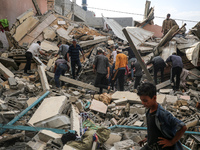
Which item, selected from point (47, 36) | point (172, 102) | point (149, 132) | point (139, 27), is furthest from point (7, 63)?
point (139, 27)

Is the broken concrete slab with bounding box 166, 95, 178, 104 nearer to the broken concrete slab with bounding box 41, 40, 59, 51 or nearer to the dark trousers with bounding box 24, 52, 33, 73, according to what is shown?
the dark trousers with bounding box 24, 52, 33, 73

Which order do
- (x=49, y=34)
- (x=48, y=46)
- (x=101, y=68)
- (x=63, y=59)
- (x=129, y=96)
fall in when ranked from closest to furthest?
1. (x=129, y=96)
2. (x=101, y=68)
3. (x=63, y=59)
4. (x=48, y=46)
5. (x=49, y=34)

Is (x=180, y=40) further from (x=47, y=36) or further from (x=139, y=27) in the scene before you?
(x=47, y=36)

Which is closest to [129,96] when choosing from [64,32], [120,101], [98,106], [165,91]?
[120,101]

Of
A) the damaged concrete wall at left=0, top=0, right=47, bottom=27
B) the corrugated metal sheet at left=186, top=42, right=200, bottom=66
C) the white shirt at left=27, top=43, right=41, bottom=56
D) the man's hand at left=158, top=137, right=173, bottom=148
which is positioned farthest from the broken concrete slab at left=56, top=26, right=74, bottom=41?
the man's hand at left=158, top=137, right=173, bottom=148

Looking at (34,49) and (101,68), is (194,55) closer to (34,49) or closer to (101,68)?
(101,68)

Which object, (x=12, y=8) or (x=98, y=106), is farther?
(x=12, y=8)

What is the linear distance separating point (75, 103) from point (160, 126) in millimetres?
3562

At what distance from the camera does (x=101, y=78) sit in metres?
Result: 7.04

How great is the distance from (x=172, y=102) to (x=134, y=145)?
3285 millimetres

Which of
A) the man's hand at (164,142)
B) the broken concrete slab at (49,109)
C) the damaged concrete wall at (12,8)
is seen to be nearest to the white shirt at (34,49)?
the broken concrete slab at (49,109)

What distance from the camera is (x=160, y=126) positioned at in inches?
78.6

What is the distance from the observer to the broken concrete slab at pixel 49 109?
13.9 feet

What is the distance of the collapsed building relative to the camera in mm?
3643
